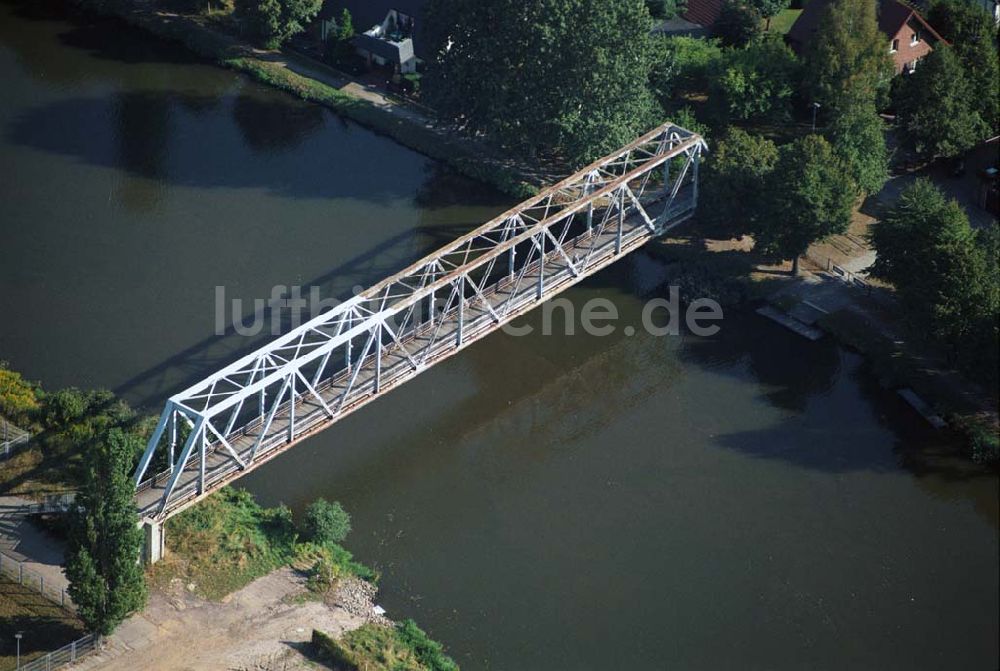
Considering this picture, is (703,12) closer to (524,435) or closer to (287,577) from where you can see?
(524,435)

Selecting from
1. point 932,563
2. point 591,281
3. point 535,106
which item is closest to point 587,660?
point 932,563

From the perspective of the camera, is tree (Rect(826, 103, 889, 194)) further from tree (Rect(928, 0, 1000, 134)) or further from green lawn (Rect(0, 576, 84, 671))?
green lawn (Rect(0, 576, 84, 671))

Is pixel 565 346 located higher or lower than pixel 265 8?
lower

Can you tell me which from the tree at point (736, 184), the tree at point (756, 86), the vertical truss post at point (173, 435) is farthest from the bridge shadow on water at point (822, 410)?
the vertical truss post at point (173, 435)

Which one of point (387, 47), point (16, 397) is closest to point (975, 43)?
point (387, 47)

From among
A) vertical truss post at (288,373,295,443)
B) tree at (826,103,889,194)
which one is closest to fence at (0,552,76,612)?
vertical truss post at (288,373,295,443)

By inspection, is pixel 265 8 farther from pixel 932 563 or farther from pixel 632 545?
pixel 932 563
